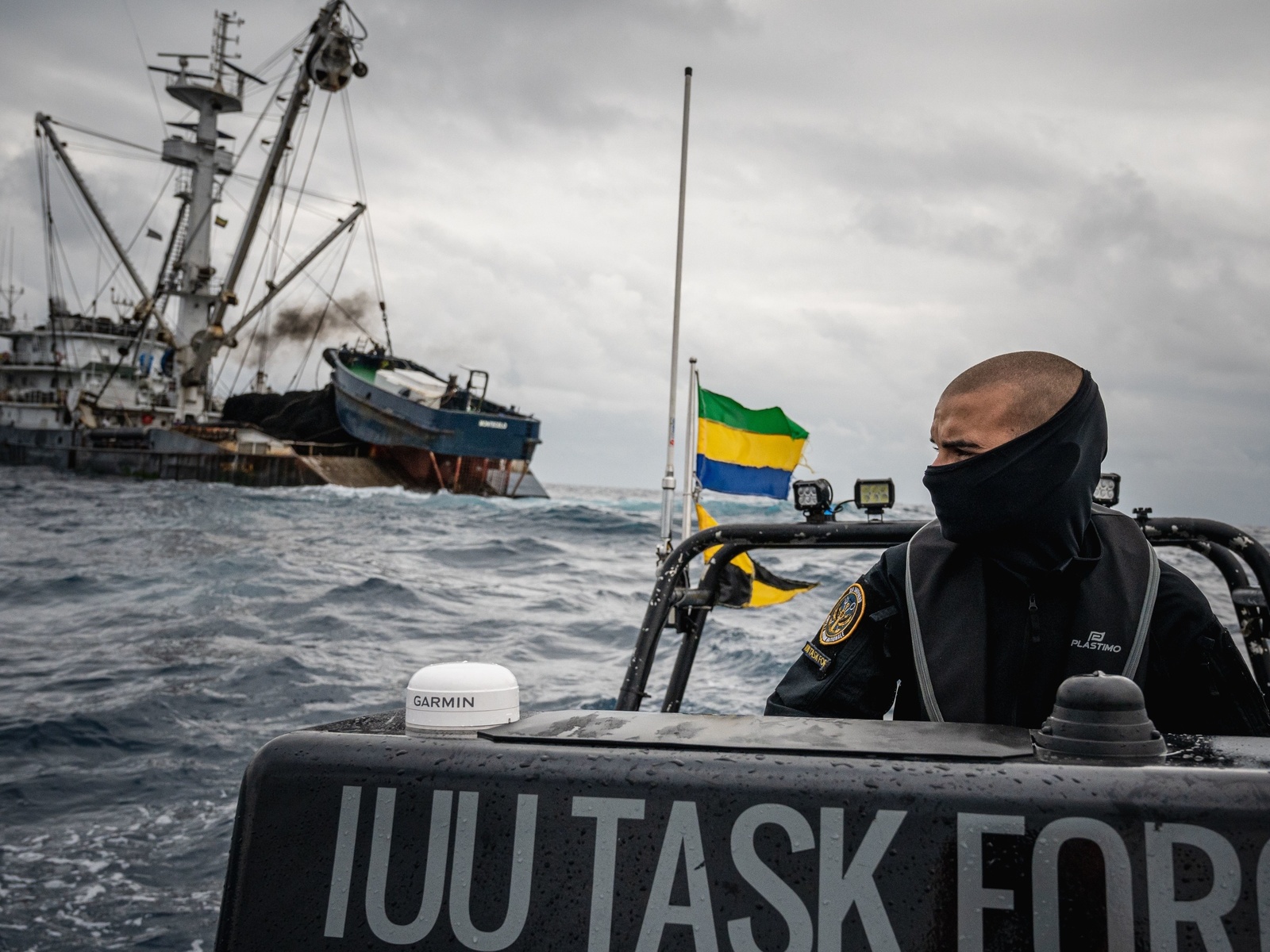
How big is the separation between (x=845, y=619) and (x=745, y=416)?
194 inches

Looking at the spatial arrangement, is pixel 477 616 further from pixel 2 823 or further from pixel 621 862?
pixel 621 862

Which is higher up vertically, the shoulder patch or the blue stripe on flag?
the blue stripe on flag

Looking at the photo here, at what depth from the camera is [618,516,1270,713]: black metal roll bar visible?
248 centimetres

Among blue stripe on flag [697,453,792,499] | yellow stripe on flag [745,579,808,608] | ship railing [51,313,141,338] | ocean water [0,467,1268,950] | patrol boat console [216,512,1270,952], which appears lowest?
ocean water [0,467,1268,950]

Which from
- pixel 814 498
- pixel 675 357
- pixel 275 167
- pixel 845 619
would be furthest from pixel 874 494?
pixel 275 167

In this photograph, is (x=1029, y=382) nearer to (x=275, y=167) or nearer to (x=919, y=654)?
(x=919, y=654)

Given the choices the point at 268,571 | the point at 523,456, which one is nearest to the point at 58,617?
the point at 268,571

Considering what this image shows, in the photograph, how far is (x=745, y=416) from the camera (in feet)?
21.6

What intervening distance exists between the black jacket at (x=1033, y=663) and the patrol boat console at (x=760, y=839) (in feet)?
1.58

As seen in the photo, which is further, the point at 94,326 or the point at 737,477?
the point at 94,326

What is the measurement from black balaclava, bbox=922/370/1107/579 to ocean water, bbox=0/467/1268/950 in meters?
3.07

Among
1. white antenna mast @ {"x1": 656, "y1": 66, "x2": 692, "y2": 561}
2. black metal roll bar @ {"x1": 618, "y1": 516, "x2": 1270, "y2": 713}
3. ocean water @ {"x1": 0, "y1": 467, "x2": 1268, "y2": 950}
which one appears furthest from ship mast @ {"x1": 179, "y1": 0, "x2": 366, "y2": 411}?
black metal roll bar @ {"x1": 618, "y1": 516, "x2": 1270, "y2": 713}

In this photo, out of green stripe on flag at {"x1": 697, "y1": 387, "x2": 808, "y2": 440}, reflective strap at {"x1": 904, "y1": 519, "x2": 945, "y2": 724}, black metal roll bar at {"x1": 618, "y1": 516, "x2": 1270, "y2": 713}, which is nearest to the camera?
reflective strap at {"x1": 904, "y1": 519, "x2": 945, "y2": 724}

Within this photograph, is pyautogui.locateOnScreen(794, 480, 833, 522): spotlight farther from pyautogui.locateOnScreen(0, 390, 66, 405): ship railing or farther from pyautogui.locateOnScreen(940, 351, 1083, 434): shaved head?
pyautogui.locateOnScreen(0, 390, 66, 405): ship railing
